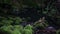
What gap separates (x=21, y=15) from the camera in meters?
6.54

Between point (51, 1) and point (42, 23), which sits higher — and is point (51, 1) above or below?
above

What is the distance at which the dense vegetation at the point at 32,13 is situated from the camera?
5.54 meters

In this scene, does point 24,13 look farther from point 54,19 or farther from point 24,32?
point 24,32

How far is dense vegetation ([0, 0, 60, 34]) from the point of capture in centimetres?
554

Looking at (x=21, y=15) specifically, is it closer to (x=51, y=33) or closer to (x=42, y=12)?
(x=42, y=12)

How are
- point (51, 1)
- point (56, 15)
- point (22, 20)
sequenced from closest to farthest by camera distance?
1. point (22, 20)
2. point (56, 15)
3. point (51, 1)

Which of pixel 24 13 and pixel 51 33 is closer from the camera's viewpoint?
pixel 51 33

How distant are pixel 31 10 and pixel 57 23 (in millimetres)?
1363

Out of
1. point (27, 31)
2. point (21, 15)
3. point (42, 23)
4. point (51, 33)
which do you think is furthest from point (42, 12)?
point (27, 31)

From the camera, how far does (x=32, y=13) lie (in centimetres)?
664

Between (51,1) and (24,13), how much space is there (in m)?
1.34

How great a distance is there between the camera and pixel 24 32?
4.54 m

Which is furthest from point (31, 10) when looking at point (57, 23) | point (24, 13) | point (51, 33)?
point (51, 33)

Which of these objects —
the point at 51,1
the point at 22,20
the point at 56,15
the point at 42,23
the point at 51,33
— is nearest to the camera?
the point at 51,33
